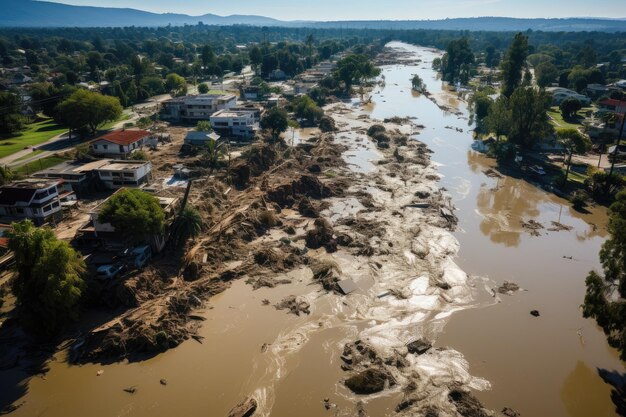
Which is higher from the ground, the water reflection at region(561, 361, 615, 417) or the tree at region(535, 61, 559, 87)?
the tree at region(535, 61, 559, 87)

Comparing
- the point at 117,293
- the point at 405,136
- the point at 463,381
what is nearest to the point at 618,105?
the point at 405,136

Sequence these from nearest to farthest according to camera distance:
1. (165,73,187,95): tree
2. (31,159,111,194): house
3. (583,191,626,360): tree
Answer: (583,191,626,360): tree → (31,159,111,194): house → (165,73,187,95): tree

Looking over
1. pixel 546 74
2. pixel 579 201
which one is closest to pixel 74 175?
pixel 579 201

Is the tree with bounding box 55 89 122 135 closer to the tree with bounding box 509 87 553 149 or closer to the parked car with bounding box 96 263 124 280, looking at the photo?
the parked car with bounding box 96 263 124 280

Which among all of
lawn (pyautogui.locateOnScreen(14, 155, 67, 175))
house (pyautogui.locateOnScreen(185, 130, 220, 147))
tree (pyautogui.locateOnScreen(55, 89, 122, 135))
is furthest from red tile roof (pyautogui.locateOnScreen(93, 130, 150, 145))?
tree (pyautogui.locateOnScreen(55, 89, 122, 135))

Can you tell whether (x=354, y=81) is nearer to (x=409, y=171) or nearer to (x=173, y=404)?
(x=409, y=171)

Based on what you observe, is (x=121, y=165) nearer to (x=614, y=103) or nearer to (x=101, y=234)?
(x=101, y=234)

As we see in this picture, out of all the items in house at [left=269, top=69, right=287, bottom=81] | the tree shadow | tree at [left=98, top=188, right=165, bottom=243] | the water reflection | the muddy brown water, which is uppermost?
house at [left=269, top=69, right=287, bottom=81]
